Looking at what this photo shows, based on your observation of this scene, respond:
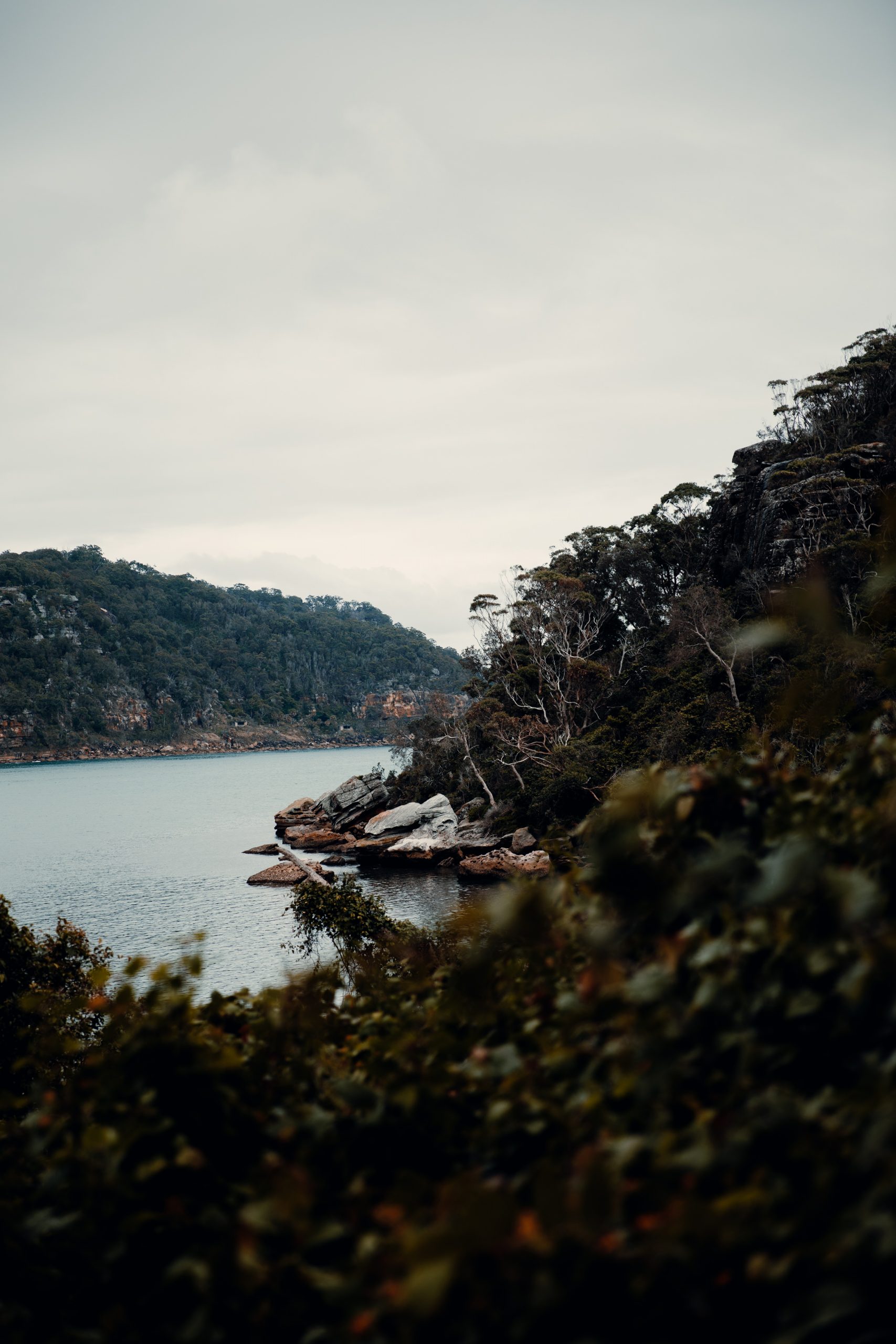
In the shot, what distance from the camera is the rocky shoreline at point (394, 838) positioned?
3441 cm

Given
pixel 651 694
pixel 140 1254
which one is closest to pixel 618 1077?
pixel 140 1254

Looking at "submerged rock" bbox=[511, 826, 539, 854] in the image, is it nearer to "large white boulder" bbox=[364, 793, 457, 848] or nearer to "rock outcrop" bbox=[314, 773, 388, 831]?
"large white boulder" bbox=[364, 793, 457, 848]

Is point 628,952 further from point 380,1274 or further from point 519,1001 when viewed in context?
point 380,1274

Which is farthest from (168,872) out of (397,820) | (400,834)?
(400,834)

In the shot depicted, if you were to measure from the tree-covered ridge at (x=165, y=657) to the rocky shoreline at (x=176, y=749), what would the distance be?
2.46m

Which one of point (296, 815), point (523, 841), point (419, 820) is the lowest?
point (296, 815)

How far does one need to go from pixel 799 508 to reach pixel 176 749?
140 metres

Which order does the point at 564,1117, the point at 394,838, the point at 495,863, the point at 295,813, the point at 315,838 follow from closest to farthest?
1. the point at 564,1117
2. the point at 495,863
3. the point at 394,838
4. the point at 315,838
5. the point at 295,813

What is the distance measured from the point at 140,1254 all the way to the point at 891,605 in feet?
10.2

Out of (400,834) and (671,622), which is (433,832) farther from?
(671,622)

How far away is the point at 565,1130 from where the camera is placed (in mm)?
1818

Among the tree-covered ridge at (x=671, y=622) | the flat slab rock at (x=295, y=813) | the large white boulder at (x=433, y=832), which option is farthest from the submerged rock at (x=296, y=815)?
the large white boulder at (x=433, y=832)

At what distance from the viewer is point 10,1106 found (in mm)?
2500

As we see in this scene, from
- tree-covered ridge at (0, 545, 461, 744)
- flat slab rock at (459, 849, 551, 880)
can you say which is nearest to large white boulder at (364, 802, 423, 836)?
flat slab rock at (459, 849, 551, 880)
